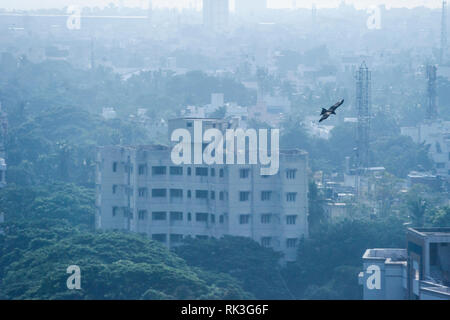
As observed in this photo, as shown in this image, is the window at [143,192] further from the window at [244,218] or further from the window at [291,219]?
the window at [291,219]

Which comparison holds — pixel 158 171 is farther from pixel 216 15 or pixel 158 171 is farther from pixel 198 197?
pixel 216 15

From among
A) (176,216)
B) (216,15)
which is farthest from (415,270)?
(216,15)

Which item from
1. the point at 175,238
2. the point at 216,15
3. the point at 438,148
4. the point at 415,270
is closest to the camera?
the point at 415,270

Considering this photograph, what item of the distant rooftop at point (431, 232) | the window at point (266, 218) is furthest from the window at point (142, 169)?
the distant rooftop at point (431, 232)

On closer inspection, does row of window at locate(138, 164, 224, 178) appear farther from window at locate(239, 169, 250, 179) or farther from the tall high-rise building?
the tall high-rise building

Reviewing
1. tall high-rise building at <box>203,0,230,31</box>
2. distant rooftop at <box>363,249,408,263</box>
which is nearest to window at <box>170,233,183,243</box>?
distant rooftop at <box>363,249,408,263</box>

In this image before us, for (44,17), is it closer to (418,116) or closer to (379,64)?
(379,64)
